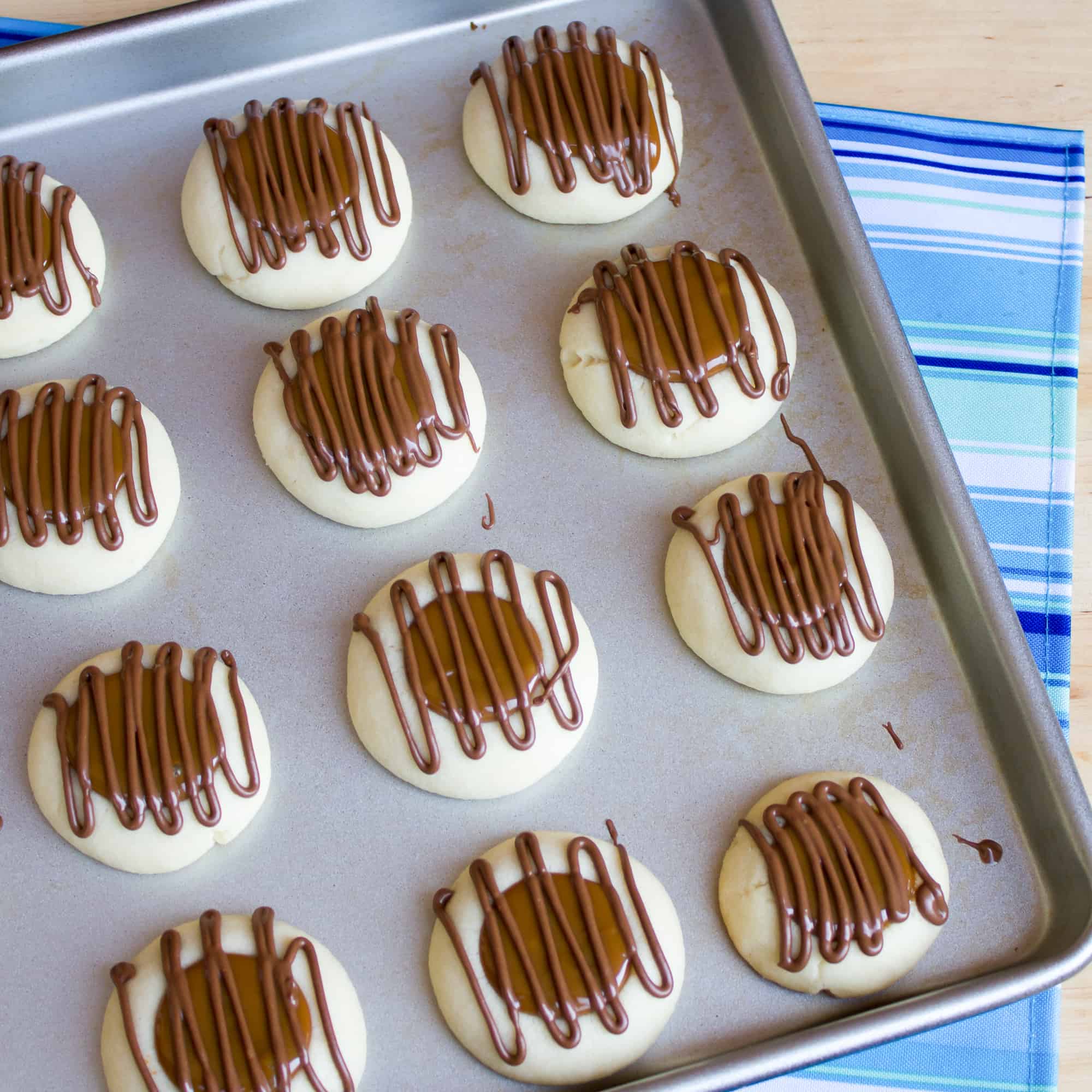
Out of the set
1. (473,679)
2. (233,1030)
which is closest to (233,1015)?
(233,1030)

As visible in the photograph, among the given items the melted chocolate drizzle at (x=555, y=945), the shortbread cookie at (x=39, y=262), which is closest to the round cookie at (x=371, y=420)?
the shortbread cookie at (x=39, y=262)

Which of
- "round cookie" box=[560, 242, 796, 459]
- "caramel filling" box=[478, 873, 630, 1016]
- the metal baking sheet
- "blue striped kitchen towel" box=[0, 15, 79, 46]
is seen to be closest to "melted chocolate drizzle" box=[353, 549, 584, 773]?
the metal baking sheet

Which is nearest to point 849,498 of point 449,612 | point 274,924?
point 449,612

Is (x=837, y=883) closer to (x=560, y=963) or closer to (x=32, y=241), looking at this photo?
(x=560, y=963)

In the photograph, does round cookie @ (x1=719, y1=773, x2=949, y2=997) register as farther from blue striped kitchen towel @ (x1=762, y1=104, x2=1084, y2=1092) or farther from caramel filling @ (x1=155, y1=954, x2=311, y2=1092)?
caramel filling @ (x1=155, y1=954, x2=311, y2=1092)

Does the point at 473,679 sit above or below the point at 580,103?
below

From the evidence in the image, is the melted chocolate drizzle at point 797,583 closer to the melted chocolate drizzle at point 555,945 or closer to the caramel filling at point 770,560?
the caramel filling at point 770,560
